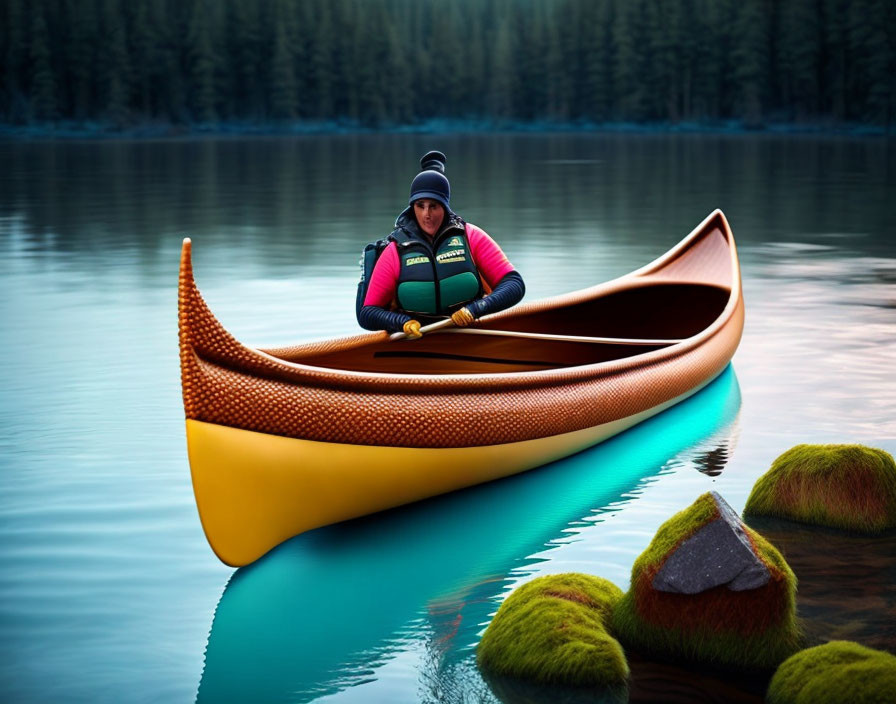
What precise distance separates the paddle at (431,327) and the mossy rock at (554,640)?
277 centimetres

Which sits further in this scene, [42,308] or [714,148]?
[714,148]

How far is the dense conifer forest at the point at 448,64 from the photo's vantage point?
7994cm

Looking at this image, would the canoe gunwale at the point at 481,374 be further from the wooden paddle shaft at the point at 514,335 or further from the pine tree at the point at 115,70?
the pine tree at the point at 115,70

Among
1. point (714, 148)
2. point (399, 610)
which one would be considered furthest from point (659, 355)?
point (714, 148)

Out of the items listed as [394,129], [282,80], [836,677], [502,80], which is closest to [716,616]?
[836,677]

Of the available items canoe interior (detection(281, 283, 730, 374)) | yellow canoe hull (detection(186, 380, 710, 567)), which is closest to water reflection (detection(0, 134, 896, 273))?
canoe interior (detection(281, 283, 730, 374))

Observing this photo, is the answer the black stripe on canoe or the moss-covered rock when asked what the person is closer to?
the black stripe on canoe

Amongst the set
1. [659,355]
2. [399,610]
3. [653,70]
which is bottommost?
[399,610]

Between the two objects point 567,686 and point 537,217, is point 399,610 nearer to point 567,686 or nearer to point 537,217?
point 567,686

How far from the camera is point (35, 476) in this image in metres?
7.38

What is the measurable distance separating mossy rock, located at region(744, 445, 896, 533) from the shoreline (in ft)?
216

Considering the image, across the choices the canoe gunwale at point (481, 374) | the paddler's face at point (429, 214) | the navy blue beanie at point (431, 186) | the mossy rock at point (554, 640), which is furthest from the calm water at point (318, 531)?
the navy blue beanie at point (431, 186)

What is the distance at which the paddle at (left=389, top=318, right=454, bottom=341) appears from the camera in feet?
25.1

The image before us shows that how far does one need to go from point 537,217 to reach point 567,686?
61.9ft
